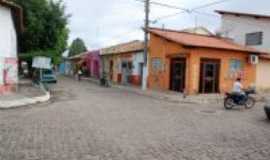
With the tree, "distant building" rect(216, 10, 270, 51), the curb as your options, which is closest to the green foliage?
the curb

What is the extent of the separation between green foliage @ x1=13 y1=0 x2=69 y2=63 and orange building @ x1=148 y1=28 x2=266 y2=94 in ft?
29.0

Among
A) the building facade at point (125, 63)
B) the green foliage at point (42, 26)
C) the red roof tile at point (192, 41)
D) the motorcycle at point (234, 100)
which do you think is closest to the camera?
the motorcycle at point (234, 100)

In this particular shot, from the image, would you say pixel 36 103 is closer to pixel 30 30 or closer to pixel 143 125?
pixel 143 125

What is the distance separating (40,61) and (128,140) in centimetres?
1421

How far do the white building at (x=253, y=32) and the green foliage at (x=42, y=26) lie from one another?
1628 centimetres

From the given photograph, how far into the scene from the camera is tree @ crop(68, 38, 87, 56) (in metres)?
76.5

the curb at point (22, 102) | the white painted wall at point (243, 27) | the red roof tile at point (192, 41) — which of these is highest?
the white painted wall at point (243, 27)

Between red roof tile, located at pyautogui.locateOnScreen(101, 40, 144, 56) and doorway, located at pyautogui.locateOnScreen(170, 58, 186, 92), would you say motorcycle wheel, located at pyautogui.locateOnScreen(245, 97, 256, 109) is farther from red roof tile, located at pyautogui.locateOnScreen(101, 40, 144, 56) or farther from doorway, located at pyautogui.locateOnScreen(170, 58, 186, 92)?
red roof tile, located at pyautogui.locateOnScreen(101, 40, 144, 56)

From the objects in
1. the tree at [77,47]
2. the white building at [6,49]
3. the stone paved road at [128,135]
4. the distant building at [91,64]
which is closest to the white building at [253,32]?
the stone paved road at [128,135]

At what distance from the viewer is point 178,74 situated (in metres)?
21.5

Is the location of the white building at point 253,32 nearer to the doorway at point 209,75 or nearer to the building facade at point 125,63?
the doorway at point 209,75

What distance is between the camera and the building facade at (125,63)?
27.4 m

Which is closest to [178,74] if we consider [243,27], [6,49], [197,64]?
[197,64]

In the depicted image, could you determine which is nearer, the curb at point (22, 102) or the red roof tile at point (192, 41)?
the curb at point (22, 102)
